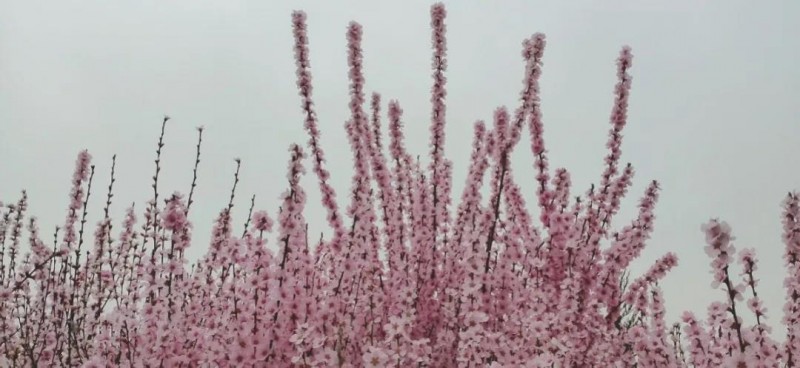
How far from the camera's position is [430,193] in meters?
6.43

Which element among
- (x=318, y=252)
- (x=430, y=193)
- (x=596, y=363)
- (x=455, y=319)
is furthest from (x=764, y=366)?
(x=318, y=252)

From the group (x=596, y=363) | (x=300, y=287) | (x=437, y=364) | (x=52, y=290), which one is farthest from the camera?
(x=52, y=290)

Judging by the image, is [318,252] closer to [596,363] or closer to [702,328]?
[596,363]

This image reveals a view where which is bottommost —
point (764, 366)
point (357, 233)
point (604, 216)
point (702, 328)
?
point (764, 366)

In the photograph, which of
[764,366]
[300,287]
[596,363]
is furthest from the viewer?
[596,363]

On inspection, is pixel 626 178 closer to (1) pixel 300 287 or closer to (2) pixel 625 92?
(2) pixel 625 92

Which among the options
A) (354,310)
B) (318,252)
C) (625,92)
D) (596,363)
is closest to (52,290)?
(318,252)

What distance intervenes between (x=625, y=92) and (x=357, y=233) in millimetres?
2670

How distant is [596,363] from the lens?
4.83 m

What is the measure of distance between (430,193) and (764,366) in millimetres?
3283

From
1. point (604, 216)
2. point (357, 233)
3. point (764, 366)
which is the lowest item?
point (764, 366)

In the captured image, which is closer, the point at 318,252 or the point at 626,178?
the point at 626,178

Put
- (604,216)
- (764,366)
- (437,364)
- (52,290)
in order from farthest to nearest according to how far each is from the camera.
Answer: (52,290), (604,216), (437,364), (764,366)

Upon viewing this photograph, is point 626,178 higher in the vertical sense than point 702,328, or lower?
higher
